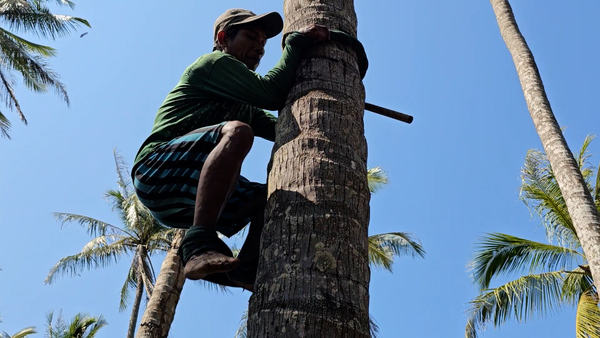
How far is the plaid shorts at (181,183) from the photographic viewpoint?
118 inches

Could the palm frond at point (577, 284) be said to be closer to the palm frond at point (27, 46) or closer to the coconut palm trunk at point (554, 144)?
the coconut palm trunk at point (554, 144)

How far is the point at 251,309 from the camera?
228 centimetres

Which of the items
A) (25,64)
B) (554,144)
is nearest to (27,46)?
(25,64)

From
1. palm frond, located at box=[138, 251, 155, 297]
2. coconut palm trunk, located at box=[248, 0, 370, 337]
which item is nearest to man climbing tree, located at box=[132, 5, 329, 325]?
coconut palm trunk, located at box=[248, 0, 370, 337]

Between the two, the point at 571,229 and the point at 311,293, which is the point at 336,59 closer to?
the point at 311,293

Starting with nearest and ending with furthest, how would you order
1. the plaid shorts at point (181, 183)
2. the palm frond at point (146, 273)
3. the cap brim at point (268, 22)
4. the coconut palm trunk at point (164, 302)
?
the plaid shorts at point (181, 183)
the cap brim at point (268, 22)
the coconut palm trunk at point (164, 302)
the palm frond at point (146, 273)

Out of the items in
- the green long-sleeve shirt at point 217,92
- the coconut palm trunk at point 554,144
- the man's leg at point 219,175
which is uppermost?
the coconut palm trunk at point 554,144

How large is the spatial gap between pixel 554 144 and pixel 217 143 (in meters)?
6.78

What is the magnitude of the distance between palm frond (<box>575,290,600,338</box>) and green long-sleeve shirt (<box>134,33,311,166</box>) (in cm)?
785

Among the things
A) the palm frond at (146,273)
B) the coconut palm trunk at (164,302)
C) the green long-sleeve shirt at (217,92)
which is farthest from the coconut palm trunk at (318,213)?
the palm frond at (146,273)

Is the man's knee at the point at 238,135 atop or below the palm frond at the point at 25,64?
below

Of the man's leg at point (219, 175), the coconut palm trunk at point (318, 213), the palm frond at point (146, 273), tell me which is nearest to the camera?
the coconut palm trunk at point (318, 213)

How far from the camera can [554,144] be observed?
8.69 meters

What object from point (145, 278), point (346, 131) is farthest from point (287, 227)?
point (145, 278)
